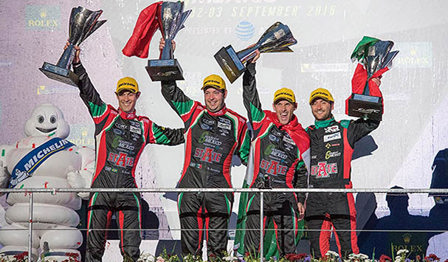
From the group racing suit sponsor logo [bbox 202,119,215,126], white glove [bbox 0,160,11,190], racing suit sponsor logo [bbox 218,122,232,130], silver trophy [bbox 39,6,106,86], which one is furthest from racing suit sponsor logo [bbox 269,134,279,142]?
white glove [bbox 0,160,11,190]

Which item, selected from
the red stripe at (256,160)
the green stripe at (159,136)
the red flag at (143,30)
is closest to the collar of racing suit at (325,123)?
the red stripe at (256,160)

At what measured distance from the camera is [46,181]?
21.1ft

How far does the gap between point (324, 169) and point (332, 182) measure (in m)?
0.12

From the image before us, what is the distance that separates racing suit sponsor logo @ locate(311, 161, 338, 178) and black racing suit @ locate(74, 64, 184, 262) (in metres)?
1.17

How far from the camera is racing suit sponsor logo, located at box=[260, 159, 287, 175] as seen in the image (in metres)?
5.95

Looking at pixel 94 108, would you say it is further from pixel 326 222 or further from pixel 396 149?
pixel 396 149

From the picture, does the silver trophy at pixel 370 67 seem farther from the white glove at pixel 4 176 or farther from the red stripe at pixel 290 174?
the white glove at pixel 4 176

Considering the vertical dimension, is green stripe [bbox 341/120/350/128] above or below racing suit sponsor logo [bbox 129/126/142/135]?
above

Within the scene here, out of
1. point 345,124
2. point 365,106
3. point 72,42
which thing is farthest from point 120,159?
point 365,106

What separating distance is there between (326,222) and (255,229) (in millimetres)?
796

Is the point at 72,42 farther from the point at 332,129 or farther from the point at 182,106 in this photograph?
the point at 332,129

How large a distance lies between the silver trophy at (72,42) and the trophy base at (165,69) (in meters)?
0.64

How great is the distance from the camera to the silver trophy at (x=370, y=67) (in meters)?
5.73

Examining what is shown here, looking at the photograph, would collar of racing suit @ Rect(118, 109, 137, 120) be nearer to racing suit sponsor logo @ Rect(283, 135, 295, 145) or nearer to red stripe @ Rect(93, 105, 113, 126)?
red stripe @ Rect(93, 105, 113, 126)
